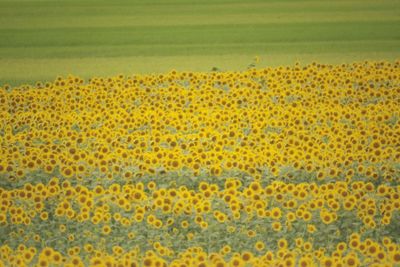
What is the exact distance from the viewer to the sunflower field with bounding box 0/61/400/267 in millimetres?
4605

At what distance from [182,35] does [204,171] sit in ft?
14.8

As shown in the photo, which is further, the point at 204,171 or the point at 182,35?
the point at 182,35

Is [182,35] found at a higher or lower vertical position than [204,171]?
higher

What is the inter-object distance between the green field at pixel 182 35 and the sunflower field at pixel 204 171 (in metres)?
1.03

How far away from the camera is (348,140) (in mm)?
5754

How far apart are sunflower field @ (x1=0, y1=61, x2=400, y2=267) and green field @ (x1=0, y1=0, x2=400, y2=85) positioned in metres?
1.03

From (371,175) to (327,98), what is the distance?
5.44 ft

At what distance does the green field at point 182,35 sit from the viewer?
8391 mm

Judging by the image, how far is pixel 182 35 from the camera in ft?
31.4

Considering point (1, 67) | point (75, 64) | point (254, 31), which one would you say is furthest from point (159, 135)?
point (254, 31)

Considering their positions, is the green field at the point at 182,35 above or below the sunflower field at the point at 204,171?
above

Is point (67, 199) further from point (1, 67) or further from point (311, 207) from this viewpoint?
point (1, 67)

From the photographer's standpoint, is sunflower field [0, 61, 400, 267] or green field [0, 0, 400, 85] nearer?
sunflower field [0, 61, 400, 267]

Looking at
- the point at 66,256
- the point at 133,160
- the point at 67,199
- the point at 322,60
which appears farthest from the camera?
the point at 322,60
